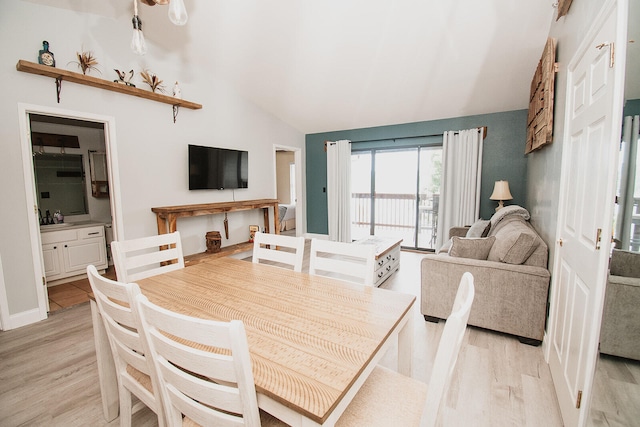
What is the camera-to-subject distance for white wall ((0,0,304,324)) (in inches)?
98.9

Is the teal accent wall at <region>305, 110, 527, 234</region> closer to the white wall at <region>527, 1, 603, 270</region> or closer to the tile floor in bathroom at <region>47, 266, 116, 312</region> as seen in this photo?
the white wall at <region>527, 1, 603, 270</region>

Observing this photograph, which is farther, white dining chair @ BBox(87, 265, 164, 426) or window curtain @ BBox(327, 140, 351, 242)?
window curtain @ BBox(327, 140, 351, 242)

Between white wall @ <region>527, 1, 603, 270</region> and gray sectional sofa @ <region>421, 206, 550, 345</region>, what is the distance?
0.16m

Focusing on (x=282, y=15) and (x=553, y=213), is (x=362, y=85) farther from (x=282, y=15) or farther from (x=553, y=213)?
(x=553, y=213)

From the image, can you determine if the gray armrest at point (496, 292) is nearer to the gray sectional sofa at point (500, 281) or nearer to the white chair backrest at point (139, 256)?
the gray sectional sofa at point (500, 281)

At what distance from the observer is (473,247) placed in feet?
8.21

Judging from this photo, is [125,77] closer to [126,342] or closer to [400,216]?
[126,342]

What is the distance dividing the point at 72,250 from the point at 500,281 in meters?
4.89

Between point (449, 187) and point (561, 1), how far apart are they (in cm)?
292

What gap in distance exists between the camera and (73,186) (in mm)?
4164

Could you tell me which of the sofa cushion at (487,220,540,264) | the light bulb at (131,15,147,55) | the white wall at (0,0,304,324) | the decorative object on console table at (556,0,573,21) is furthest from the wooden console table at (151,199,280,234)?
the decorative object on console table at (556,0,573,21)

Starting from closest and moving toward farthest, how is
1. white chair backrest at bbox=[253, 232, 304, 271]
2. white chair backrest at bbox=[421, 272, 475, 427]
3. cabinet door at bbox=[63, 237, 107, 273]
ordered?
white chair backrest at bbox=[421, 272, 475, 427]
white chair backrest at bbox=[253, 232, 304, 271]
cabinet door at bbox=[63, 237, 107, 273]

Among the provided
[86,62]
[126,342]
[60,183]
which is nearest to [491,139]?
[126,342]

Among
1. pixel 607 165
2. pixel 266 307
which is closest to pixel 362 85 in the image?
pixel 607 165
